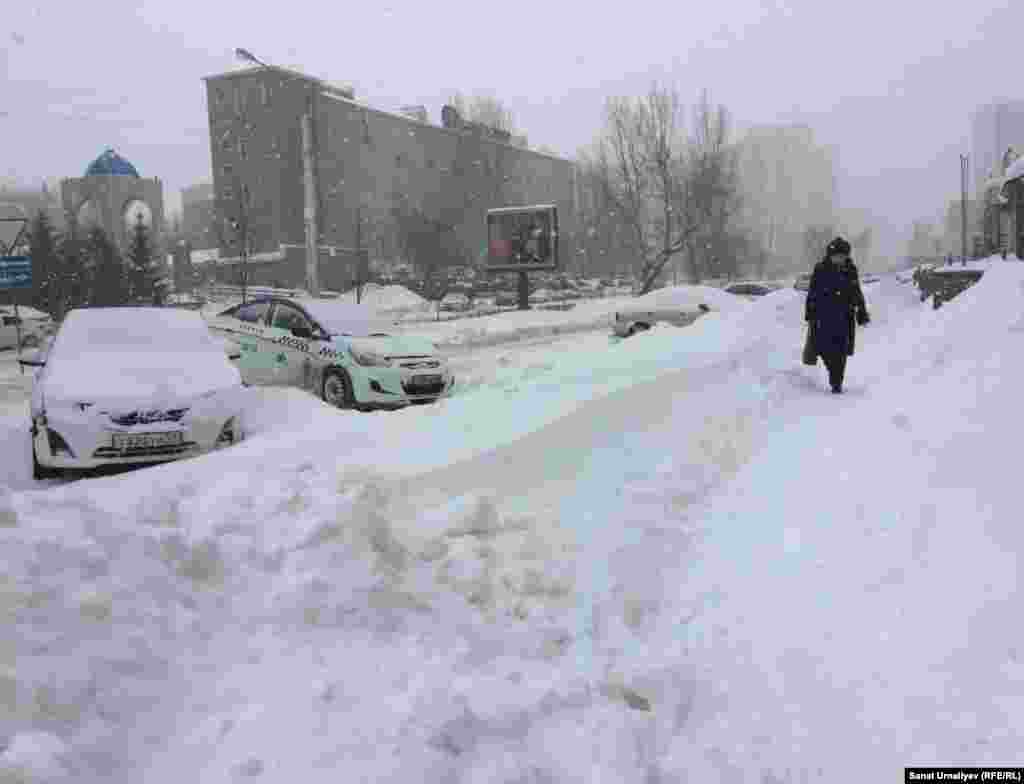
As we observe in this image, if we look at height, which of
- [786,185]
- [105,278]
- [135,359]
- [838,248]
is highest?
[786,185]

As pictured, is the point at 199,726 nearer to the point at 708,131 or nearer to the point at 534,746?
the point at 534,746

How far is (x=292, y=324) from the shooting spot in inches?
414

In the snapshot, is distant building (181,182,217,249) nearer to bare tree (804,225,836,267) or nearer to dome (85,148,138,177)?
dome (85,148,138,177)

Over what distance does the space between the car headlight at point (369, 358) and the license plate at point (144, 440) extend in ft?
10.9

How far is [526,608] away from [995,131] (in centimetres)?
11174

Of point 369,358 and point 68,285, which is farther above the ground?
point 68,285

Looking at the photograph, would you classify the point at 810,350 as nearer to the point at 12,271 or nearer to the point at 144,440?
the point at 144,440

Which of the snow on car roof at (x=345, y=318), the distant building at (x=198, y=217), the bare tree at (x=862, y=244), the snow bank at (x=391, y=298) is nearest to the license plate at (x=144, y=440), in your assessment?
the snow on car roof at (x=345, y=318)

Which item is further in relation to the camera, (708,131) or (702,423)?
(708,131)

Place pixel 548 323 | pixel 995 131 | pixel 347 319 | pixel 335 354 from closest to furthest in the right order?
pixel 335 354, pixel 347 319, pixel 548 323, pixel 995 131

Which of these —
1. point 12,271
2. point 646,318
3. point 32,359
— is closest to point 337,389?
point 32,359

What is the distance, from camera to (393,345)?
10.1 m

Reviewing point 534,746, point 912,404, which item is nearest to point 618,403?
point 912,404

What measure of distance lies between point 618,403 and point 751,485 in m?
1.44
